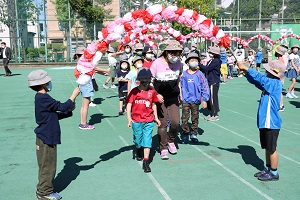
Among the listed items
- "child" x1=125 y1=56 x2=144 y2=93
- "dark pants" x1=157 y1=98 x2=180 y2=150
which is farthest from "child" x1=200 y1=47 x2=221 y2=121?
"dark pants" x1=157 y1=98 x2=180 y2=150

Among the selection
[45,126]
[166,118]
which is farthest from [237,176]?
[45,126]

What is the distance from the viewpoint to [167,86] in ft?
21.0

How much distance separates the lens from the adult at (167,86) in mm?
6219

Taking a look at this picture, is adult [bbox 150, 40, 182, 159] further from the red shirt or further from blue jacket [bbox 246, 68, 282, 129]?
blue jacket [bbox 246, 68, 282, 129]

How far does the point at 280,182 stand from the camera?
5.20 m

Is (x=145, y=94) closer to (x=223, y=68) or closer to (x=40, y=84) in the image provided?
(x=40, y=84)

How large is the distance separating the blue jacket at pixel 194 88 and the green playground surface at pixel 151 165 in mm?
976

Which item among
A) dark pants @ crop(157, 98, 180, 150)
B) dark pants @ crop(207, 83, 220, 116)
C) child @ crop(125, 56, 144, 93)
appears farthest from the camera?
dark pants @ crop(207, 83, 220, 116)

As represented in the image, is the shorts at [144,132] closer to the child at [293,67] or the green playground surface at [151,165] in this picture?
the green playground surface at [151,165]

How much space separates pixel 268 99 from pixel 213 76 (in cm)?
428

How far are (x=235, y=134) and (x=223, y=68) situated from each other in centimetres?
934

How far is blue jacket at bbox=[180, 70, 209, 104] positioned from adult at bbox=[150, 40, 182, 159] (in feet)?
2.27

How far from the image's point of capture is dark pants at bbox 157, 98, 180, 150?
6.29m

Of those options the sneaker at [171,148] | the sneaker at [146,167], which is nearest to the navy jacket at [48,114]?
the sneaker at [146,167]
